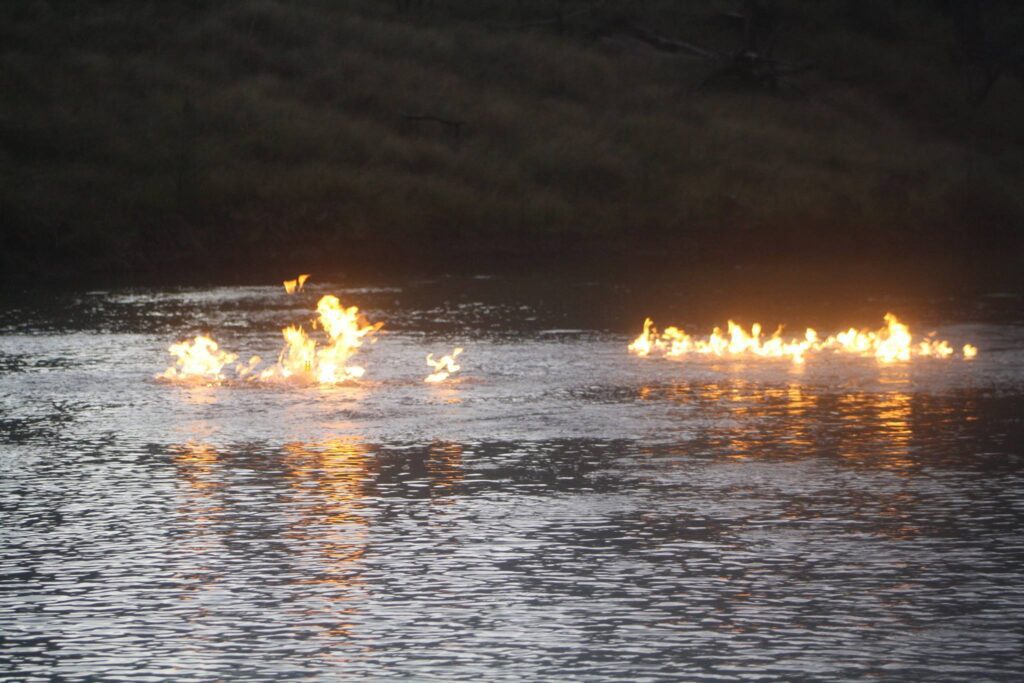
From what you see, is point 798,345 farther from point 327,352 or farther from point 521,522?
point 521,522

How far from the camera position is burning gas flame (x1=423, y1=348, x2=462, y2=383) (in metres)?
18.2

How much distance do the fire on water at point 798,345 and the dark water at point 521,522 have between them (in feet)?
2.97

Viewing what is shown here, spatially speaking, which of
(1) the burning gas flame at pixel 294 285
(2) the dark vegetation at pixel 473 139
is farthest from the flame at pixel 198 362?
(2) the dark vegetation at pixel 473 139

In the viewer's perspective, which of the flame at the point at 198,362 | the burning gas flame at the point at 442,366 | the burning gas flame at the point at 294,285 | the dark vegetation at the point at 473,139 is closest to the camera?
the burning gas flame at the point at 442,366

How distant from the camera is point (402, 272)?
36.1m

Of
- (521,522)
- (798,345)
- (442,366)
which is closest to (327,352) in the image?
(442,366)

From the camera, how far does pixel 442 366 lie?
62.8ft

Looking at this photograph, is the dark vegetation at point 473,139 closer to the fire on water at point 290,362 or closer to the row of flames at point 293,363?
the fire on water at point 290,362

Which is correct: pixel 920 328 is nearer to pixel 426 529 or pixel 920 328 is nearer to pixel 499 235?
pixel 426 529

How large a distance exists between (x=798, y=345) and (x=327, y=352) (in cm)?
578

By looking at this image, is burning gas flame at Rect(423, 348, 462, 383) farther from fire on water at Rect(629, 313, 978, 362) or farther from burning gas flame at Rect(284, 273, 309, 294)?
burning gas flame at Rect(284, 273, 309, 294)

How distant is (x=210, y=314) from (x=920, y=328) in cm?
1051

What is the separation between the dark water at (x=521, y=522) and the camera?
25.7ft

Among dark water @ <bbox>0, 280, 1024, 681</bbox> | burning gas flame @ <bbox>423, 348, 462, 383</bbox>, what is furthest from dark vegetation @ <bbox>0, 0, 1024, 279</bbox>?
dark water @ <bbox>0, 280, 1024, 681</bbox>
